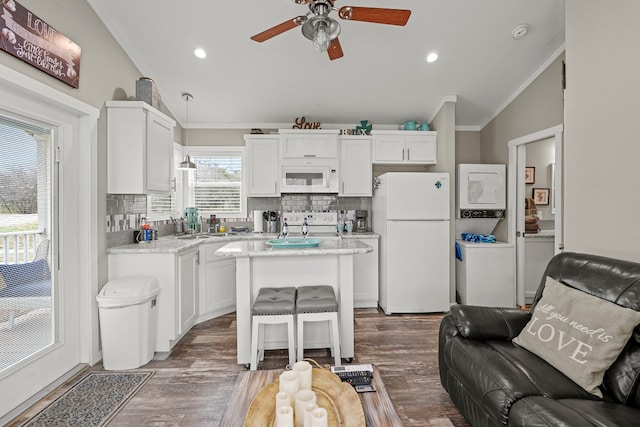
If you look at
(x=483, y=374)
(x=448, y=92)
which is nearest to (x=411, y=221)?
(x=448, y=92)

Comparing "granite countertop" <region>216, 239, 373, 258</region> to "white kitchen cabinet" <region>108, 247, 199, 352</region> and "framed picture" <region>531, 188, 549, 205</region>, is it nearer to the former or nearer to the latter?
"white kitchen cabinet" <region>108, 247, 199, 352</region>

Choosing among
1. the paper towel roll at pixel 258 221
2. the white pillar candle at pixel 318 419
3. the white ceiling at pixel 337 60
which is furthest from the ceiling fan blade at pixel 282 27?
the paper towel roll at pixel 258 221

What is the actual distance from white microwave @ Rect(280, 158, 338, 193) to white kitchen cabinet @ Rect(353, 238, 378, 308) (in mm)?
1038

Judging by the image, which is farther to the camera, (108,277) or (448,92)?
(448,92)

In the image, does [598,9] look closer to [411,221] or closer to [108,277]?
[411,221]

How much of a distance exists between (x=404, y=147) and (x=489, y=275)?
2004mm

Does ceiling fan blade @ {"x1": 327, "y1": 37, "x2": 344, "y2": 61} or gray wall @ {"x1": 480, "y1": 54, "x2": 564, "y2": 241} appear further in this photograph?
gray wall @ {"x1": 480, "y1": 54, "x2": 564, "y2": 241}

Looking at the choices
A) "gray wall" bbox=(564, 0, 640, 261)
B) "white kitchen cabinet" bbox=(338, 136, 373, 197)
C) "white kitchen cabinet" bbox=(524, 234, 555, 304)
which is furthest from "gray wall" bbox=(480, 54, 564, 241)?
"white kitchen cabinet" bbox=(338, 136, 373, 197)

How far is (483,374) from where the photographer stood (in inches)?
63.5

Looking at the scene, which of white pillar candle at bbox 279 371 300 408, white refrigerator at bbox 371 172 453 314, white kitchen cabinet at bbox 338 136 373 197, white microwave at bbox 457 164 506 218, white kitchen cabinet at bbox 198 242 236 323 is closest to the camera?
white pillar candle at bbox 279 371 300 408

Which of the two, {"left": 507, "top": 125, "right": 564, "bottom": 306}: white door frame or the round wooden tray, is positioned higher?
{"left": 507, "top": 125, "right": 564, "bottom": 306}: white door frame

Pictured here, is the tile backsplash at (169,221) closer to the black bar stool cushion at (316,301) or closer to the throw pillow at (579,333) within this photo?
the black bar stool cushion at (316,301)

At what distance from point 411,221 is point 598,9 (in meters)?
2.39

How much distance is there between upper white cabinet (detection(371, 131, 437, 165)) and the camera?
4406 millimetres
